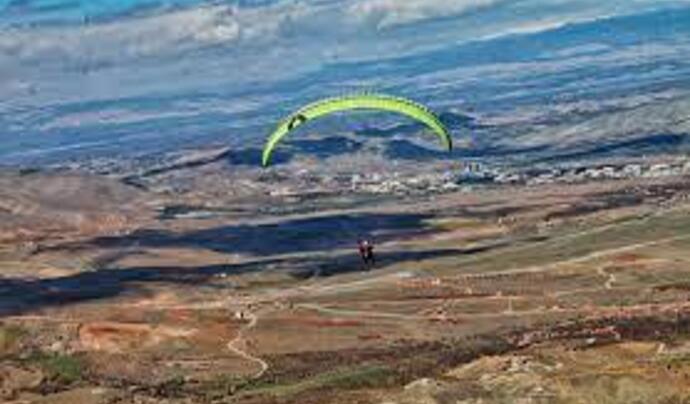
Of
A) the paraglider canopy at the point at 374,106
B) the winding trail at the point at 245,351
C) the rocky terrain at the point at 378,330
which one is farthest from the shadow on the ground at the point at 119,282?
the paraglider canopy at the point at 374,106

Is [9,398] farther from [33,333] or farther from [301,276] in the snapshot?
[301,276]

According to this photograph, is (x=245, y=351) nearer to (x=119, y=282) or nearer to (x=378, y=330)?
(x=378, y=330)

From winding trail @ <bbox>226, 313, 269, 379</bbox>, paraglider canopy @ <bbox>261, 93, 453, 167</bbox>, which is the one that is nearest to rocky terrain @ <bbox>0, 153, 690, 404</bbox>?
winding trail @ <bbox>226, 313, 269, 379</bbox>

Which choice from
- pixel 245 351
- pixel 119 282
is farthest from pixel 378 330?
pixel 119 282

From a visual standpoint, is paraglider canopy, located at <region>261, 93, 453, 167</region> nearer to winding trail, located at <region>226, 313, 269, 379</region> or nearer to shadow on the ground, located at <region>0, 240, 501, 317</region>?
winding trail, located at <region>226, 313, 269, 379</region>

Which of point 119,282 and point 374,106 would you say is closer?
point 374,106

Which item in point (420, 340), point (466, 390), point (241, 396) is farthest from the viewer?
point (420, 340)

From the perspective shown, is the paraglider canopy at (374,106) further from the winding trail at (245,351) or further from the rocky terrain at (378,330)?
the winding trail at (245,351)

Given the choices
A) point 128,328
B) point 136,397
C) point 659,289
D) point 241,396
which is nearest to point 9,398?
point 136,397
